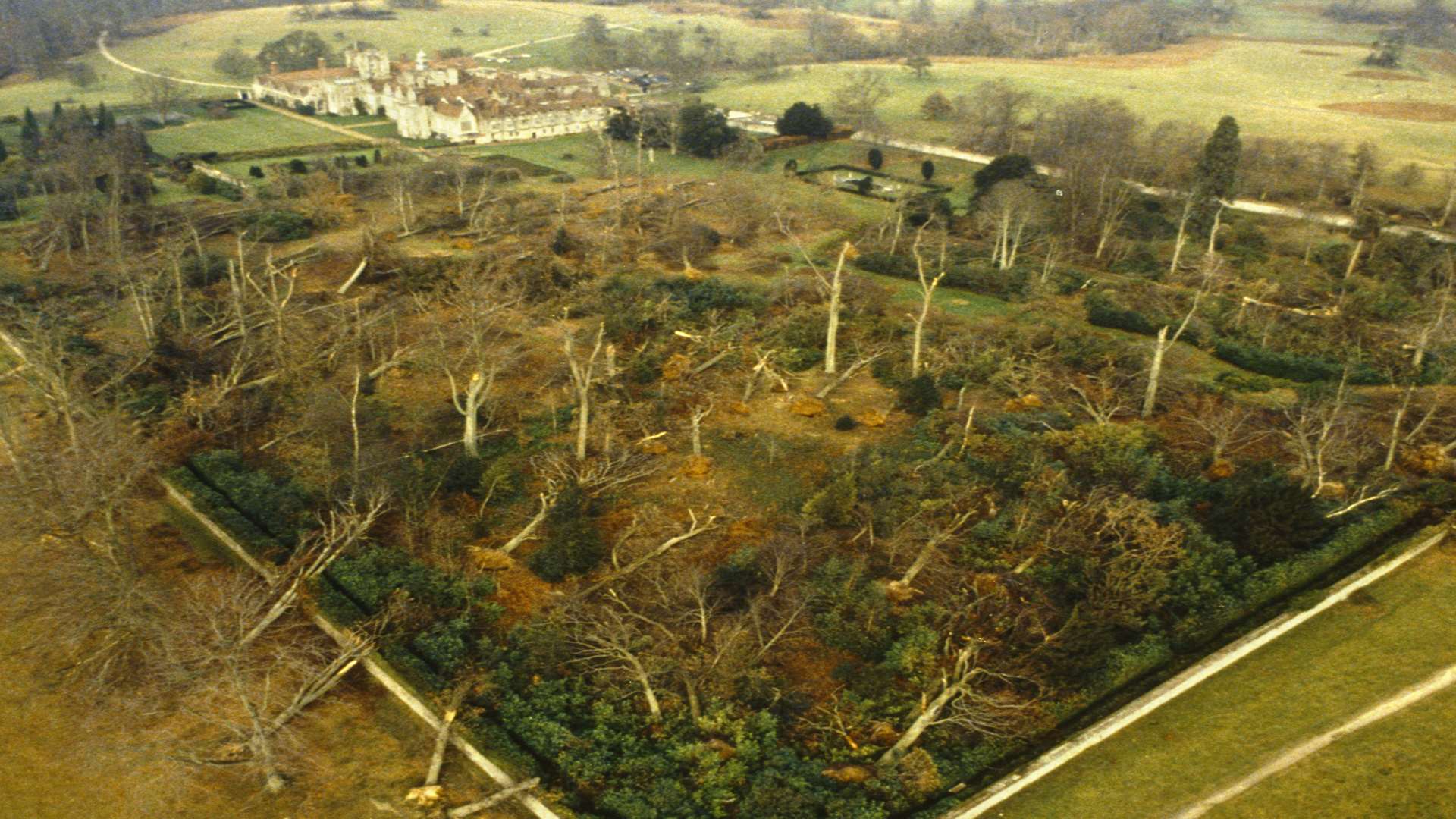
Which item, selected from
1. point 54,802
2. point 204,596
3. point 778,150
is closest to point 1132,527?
point 204,596

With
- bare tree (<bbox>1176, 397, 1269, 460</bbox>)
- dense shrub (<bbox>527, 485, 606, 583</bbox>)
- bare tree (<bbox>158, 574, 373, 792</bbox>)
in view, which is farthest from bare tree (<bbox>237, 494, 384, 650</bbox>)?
bare tree (<bbox>1176, 397, 1269, 460</bbox>)

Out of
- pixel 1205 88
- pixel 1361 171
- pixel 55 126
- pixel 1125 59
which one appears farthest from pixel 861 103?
pixel 55 126

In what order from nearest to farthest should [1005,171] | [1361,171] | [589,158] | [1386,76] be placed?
[1361,171] < [1005,171] < [589,158] < [1386,76]

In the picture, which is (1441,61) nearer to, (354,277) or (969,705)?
(354,277)

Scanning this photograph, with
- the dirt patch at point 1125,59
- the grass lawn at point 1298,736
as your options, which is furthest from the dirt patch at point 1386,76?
the grass lawn at point 1298,736

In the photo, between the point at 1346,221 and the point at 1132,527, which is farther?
the point at 1346,221

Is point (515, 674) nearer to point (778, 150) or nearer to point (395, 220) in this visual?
point (395, 220)
